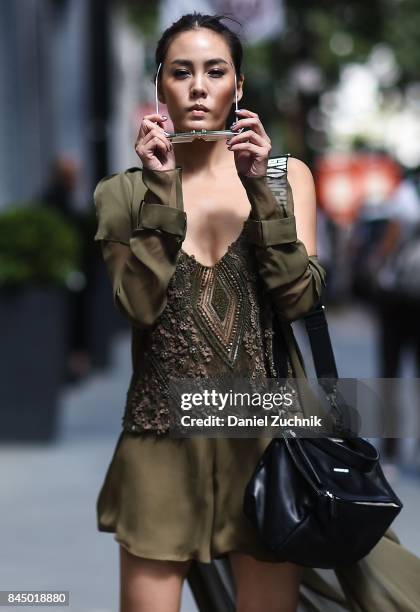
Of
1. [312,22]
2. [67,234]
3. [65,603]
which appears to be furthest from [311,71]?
[65,603]

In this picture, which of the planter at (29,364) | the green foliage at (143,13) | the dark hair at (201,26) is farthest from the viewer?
the green foliage at (143,13)

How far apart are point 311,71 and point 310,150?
5.89 feet

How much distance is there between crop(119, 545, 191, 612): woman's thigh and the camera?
10.4ft

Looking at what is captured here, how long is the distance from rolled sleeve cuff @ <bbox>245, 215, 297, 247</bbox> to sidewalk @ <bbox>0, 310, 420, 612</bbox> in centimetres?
231

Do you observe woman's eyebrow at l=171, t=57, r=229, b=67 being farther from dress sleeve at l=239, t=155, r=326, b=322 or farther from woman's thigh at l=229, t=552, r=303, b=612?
woman's thigh at l=229, t=552, r=303, b=612

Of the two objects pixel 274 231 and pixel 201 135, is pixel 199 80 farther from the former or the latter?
pixel 274 231

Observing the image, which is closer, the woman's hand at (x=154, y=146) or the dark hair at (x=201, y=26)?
the woman's hand at (x=154, y=146)

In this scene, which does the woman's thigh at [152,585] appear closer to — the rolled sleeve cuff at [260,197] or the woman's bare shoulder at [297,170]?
the rolled sleeve cuff at [260,197]

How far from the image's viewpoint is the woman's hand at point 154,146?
304cm

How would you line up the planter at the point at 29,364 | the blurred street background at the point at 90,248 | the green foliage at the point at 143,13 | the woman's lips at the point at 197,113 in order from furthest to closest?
the green foliage at the point at 143,13
the planter at the point at 29,364
the blurred street background at the point at 90,248
the woman's lips at the point at 197,113

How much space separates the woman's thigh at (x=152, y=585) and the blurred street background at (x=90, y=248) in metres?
1.36

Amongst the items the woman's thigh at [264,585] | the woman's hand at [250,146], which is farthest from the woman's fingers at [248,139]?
the woman's thigh at [264,585]

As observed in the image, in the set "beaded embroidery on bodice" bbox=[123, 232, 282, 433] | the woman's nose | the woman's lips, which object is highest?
the woman's nose

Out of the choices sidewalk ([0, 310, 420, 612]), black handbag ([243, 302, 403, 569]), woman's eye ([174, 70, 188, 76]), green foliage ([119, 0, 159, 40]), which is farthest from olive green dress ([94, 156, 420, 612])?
green foliage ([119, 0, 159, 40])
